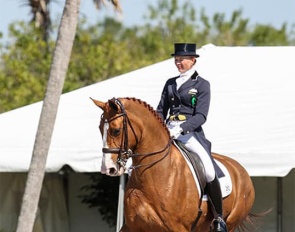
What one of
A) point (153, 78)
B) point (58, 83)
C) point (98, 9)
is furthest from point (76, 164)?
point (98, 9)

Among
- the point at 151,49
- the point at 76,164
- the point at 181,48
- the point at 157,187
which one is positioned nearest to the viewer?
the point at 157,187

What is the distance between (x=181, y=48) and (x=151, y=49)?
114ft

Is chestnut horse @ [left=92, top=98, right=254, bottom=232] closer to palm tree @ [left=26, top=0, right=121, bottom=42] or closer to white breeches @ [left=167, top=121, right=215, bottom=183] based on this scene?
white breeches @ [left=167, top=121, right=215, bottom=183]

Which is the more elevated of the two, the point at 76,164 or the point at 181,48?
the point at 181,48

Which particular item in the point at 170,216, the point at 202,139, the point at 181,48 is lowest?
the point at 170,216

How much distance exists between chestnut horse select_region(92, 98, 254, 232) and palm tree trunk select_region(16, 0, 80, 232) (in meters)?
5.36

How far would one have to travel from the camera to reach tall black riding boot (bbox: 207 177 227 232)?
10680 millimetres

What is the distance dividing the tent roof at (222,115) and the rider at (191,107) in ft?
12.8

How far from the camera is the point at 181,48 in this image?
35.2 feet

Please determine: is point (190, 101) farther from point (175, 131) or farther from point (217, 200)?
point (217, 200)

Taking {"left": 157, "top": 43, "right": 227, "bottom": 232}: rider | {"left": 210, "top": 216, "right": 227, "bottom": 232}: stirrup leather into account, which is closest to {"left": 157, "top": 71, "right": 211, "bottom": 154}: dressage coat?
{"left": 157, "top": 43, "right": 227, "bottom": 232}: rider

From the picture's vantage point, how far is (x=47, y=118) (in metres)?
15.6

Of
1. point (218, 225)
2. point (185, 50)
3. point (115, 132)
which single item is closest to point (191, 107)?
point (185, 50)

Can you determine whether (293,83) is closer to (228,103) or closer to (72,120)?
(228,103)
